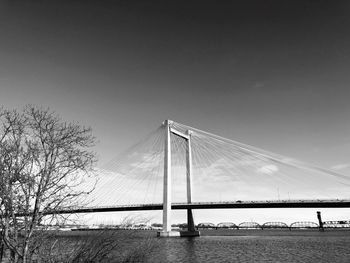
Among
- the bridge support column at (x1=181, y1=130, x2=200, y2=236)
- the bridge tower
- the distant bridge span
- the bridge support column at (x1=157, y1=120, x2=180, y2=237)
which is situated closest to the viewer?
the bridge support column at (x1=157, y1=120, x2=180, y2=237)

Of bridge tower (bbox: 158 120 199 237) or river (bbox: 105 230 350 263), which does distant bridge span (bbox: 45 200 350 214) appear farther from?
river (bbox: 105 230 350 263)

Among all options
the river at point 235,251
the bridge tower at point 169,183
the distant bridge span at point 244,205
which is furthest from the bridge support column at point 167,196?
the distant bridge span at point 244,205

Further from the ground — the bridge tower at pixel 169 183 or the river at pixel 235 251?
the bridge tower at pixel 169 183

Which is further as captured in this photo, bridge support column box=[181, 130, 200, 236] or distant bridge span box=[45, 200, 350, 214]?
Answer: bridge support column box=[181, 130, 200, 236]

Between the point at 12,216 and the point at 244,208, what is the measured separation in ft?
205

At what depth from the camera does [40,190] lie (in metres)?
6.45

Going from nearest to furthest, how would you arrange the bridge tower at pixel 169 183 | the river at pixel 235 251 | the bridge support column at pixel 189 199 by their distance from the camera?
the river at pixel 235 251 → the bridge tower at pixel 169 183 → the bridge support column at pixel 189 199

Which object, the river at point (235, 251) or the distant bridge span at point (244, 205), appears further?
the distant bridge span at point (244, 205)

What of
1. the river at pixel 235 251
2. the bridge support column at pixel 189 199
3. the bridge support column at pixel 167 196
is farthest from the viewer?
the bridge support column at pixel 189 199

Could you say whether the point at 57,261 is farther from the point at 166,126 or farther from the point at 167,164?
the point at 166,126

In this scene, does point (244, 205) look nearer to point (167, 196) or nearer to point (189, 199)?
point (189, 199)

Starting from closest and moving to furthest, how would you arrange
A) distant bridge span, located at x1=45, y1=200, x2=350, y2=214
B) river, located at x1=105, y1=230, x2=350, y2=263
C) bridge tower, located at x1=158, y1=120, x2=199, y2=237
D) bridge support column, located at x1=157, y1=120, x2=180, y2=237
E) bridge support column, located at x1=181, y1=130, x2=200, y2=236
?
river, located at x1=105, y1=230, x2=350, y2=263, bridge support column, located at x1=157, y1=120, x2=180, y2=237, bridge tower, located at x1=158, y1=120, x2=199, y2=237, distant bridge span, located at x1=45, y1=200, x2=350, y2=214, bridge support column, located at x1=181, y1=130, x2=200, y2=236

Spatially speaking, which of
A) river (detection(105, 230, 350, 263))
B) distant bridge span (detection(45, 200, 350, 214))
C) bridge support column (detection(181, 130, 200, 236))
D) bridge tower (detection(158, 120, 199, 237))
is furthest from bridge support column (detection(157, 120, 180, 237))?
distant bridge span (detection(45, 200, 350, 214))

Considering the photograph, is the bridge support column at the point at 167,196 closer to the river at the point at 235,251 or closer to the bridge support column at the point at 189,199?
the river at the point at 235,251
